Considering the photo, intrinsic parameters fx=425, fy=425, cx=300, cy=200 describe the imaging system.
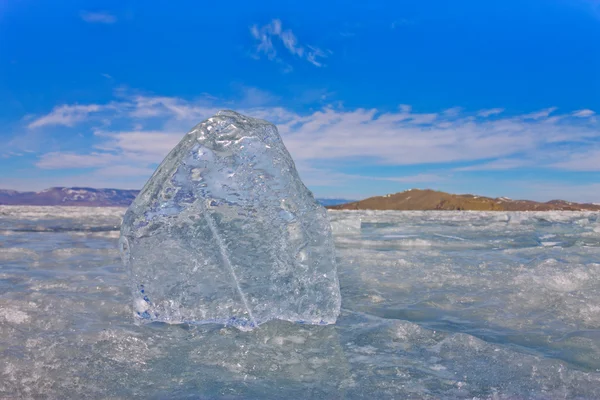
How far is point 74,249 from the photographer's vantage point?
6891 millimetres

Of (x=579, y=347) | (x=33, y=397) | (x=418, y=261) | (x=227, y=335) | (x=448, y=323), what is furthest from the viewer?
(x=418, y=261)

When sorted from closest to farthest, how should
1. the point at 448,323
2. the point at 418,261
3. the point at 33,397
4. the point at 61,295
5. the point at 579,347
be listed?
the point at 33,397
the point at 579,347
the point at 448,323
the point at 61,295
the point at 418,261

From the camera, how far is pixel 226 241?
2975 millimetres

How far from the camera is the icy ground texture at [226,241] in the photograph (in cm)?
288

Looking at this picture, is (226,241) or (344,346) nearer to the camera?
(344,346)

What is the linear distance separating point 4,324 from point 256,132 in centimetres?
205

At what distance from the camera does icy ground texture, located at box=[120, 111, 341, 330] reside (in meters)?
2.88

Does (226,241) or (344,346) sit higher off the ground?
(226,241)

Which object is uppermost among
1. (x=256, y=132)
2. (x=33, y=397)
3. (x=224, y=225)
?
(x=256, y=132)

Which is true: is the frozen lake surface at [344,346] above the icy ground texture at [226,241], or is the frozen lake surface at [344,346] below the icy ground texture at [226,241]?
below

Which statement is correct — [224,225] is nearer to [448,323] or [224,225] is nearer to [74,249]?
[448,323]

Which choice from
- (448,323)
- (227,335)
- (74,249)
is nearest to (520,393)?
(448,323)

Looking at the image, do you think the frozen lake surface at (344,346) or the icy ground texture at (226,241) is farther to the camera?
the icy ground texture at (226,241)

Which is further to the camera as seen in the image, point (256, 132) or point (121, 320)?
point (256, 132)
